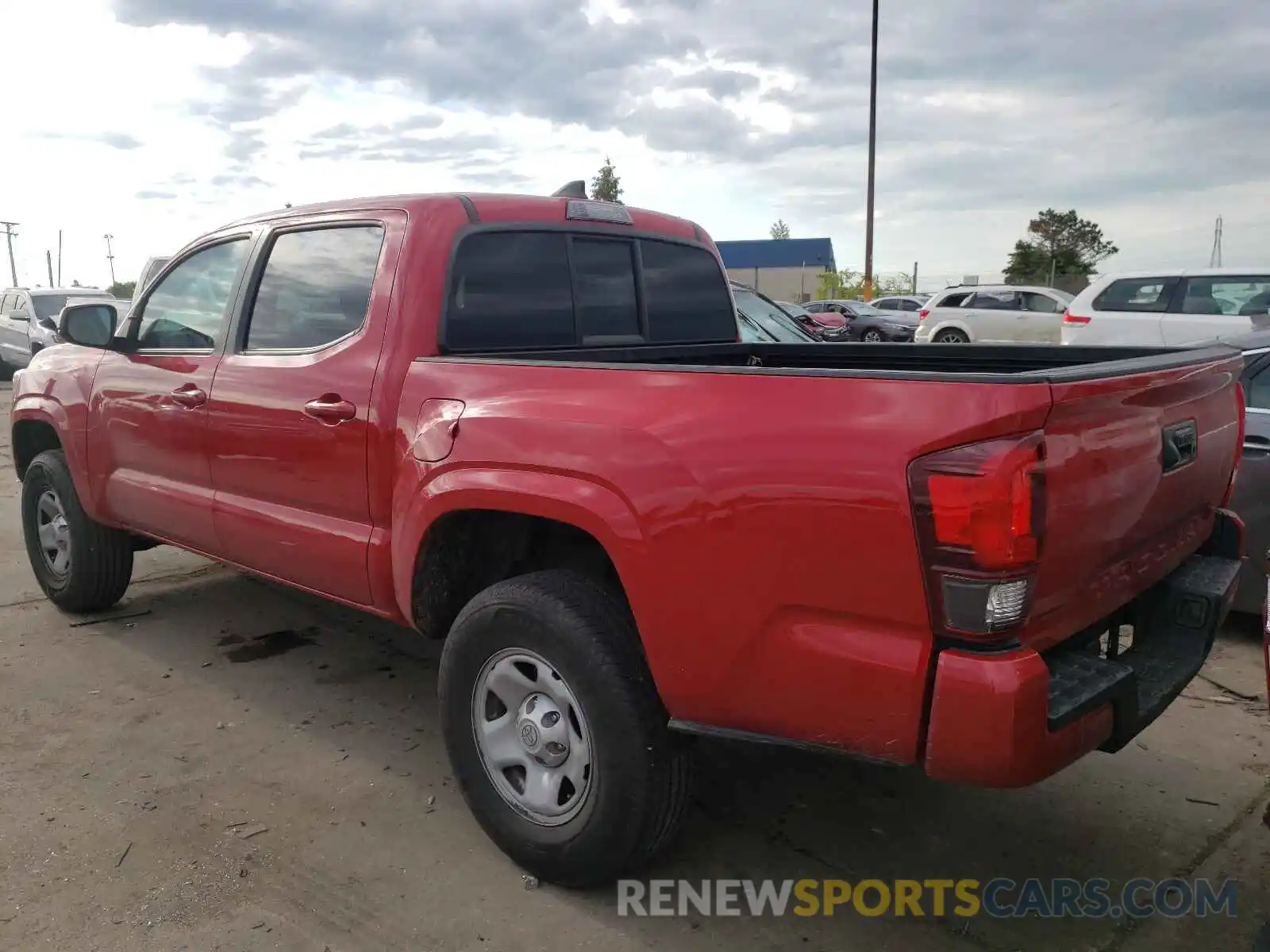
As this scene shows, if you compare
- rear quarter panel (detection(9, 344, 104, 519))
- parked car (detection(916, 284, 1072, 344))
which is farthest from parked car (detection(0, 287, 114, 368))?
parked car (detection(916, 284, 1072, 344))

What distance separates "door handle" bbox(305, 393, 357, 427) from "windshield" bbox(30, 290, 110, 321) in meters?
16.8

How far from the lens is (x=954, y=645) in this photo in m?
2.03

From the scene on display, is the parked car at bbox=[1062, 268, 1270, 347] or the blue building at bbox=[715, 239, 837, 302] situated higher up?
the blue building at bbox=[715, 239, 837, 302]

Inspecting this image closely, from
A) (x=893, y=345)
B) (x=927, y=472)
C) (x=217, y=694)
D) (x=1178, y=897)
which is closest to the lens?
(x=927, y=472)

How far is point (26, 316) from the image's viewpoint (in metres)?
18.5

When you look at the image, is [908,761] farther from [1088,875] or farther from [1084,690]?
[1088,875]

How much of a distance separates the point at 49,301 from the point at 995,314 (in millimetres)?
17648

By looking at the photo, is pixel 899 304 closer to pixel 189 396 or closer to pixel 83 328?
pixel 83 328

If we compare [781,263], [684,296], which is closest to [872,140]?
[684,296]

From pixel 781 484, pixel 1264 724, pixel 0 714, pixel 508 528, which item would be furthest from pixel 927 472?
pixel 0 714

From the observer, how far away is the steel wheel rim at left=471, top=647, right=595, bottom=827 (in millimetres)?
2686

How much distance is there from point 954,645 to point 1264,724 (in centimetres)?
274

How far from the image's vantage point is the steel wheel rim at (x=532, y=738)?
269 centimetres

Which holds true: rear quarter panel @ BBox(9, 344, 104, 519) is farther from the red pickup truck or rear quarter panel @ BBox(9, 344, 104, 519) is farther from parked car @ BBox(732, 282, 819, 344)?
parked car @ BBox(732, 282, 819, 344)
